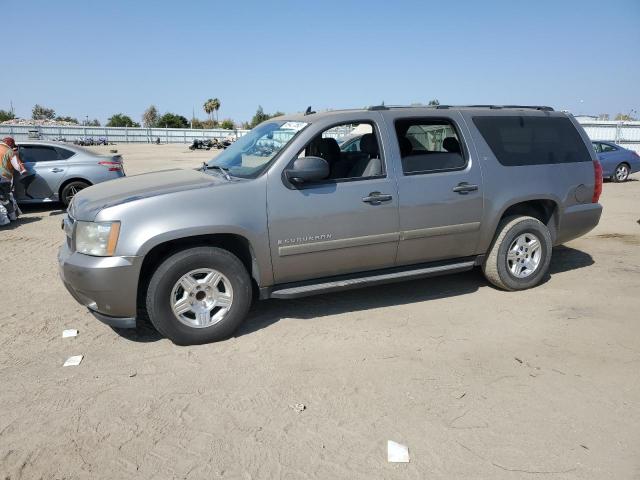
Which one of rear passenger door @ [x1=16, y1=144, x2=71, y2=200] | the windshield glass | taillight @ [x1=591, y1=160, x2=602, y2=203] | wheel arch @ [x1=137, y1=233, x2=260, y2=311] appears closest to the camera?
wheel arch @ [x1=137, y1=233, x2=260, y2=311]

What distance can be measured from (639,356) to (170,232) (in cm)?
377

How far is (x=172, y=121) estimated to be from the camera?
103625 mm

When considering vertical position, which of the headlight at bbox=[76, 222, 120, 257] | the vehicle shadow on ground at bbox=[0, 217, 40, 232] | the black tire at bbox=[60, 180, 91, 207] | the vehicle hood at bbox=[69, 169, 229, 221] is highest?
the vehicle hood at bbox=[69, 169, 229, 221]

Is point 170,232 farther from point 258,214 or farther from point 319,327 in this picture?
point 319,327

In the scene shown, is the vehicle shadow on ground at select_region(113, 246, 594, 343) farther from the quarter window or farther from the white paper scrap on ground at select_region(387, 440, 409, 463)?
the quarter window

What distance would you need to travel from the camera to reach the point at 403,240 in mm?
4672

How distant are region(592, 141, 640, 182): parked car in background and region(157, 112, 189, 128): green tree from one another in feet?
314

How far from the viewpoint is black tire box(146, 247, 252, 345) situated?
12.9ft

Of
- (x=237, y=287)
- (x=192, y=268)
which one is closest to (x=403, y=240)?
(x=237, y=287)

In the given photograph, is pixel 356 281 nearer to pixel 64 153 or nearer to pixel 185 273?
pixel 185 273

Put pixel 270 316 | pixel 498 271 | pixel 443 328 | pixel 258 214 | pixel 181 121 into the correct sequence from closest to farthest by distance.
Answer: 1. pixel 258 214
2. pixel 443 328
3. pixel 270 316
4. pixel 498 271
5. pixel 181 121

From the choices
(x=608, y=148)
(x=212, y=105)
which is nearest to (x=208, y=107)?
(x=212, y=105)

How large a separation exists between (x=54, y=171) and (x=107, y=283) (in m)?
7.58

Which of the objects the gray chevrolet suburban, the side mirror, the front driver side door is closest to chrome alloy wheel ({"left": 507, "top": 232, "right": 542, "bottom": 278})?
the gray chevrolet suburban
